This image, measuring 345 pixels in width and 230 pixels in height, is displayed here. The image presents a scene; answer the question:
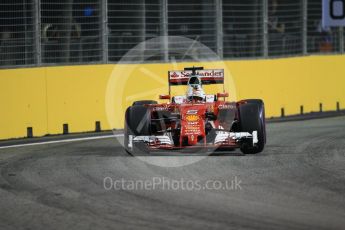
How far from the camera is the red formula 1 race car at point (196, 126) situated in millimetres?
16797

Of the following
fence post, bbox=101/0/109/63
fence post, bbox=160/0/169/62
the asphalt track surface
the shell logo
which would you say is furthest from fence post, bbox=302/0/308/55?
the shell logo

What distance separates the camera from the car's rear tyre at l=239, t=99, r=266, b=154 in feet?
55.6

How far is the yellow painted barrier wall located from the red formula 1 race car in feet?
14.2

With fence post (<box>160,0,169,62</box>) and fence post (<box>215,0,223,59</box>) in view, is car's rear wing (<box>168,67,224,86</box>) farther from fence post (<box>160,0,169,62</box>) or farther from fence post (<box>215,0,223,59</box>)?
fence post (<box>215,0,223,59</box>)

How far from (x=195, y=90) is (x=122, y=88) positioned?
574 cm

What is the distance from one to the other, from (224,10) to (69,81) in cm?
552

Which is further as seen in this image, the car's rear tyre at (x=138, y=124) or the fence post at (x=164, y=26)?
the fence post at (x=164, y=26)

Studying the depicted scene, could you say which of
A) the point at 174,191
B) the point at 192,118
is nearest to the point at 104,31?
the point at 192,118

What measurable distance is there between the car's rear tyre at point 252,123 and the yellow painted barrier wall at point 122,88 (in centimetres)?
609

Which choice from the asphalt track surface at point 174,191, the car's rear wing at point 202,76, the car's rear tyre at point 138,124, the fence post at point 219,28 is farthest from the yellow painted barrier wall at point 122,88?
the car's rear tyre at point 138,124

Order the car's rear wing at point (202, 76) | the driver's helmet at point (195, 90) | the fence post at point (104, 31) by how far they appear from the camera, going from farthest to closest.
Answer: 1. the fence post at point (104, 31)
2. the car's rear wing at point (202, 76)
3. the driver's helmet at point (195, 90)

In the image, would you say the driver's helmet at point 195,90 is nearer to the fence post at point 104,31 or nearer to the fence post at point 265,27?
the fence post at point 104,31

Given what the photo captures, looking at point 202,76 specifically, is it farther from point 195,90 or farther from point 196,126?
point 196,126

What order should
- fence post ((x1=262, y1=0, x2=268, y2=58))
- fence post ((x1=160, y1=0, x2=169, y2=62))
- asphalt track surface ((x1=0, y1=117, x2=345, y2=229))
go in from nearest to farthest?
asphalt track surface ((x1=0, y1=117, x2=345, y2=229)) → fence post ((x1=160, y1=0, x2=169, y2=62)) → fence post ((x1=262, y1=0, x2=268, y2=58))
